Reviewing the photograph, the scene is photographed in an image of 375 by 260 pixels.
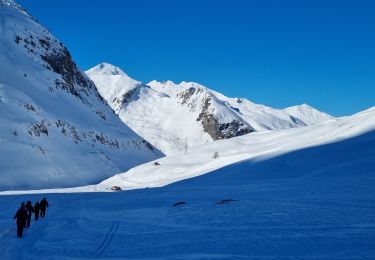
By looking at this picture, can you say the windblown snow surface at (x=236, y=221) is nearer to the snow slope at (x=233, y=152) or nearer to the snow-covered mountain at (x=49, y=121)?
the snow slope at (x=233, y=152)

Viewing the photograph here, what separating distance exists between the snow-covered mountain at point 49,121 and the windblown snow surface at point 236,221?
3379 cm

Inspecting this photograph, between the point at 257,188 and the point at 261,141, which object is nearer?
the point at 257,188

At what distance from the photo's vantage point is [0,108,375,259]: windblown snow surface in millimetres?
15422

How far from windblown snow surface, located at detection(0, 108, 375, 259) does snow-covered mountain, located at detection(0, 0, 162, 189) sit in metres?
33.8

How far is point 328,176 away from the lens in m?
39.7

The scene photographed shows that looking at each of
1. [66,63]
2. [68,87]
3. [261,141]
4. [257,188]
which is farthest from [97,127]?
[257,188]

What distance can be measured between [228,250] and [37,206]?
13.9 m

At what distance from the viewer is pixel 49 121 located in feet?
292

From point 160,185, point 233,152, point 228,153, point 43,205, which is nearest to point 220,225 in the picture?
point 43,205

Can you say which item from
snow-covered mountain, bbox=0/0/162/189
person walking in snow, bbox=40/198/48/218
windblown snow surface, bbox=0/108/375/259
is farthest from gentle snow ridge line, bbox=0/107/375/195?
person walking in snow, bbox=40/198/48/218

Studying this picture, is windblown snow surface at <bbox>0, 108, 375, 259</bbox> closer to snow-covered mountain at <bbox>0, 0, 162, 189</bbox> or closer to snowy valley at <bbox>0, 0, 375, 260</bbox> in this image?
snowy valley at <bbox>0, 0, 375, 260</bbox>

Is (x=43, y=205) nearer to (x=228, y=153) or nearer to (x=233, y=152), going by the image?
(x=228, y=153)

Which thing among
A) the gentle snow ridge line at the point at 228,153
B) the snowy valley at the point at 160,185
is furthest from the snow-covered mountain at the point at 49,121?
the gentle snow ridge line at the point at 228,153

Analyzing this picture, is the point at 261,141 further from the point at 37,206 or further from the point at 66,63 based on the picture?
the point at 66,63
